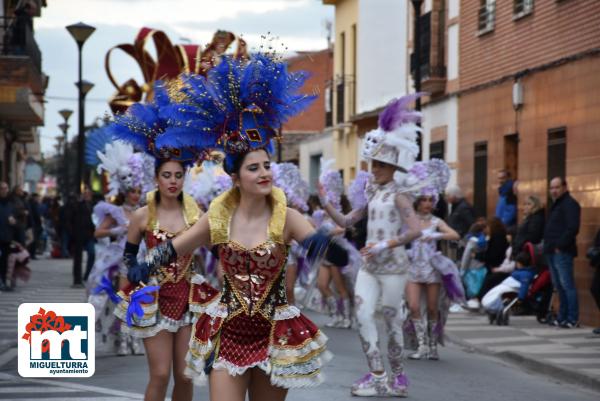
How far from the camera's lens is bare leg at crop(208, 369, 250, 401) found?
6.64m

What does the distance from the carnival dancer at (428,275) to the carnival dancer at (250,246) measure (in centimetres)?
709

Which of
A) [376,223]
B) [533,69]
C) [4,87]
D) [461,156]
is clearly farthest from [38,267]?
[376,223]

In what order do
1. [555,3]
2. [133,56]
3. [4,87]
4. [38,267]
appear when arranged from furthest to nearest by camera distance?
[133,56], [38,267], [4,87], [555,3]

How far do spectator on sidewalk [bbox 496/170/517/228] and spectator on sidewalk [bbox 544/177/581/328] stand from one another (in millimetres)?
3804

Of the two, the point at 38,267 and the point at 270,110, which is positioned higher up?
the point at 270,110

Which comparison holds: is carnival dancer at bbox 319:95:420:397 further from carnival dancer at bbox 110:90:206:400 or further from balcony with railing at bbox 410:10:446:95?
balcony with railing at bbox 410:10:446:95

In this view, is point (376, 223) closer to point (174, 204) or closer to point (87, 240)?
point (174, 204)

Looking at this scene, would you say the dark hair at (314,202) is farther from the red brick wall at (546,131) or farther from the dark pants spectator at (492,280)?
the red brick wall at (546,131)

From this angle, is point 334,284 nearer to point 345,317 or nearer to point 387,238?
point 345,317

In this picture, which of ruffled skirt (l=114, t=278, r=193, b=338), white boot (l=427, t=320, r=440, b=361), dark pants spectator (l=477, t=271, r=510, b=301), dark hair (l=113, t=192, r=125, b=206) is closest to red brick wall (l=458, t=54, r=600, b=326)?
dark pants spectator (l=477, t=271, r=510, b=301)

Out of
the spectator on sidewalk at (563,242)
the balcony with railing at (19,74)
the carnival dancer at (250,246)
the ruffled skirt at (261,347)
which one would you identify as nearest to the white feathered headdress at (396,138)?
the carnival dancer at (250,246)

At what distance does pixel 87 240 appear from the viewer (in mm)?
28516

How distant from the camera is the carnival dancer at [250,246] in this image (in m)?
6.68

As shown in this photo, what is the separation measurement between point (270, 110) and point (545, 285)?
12.4 m
